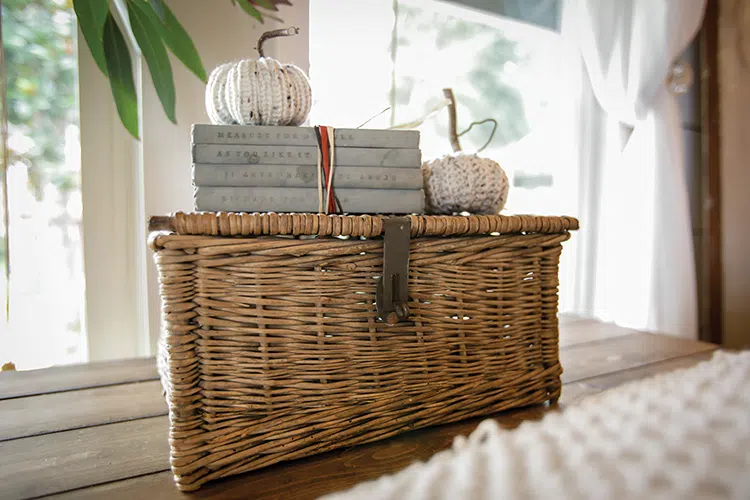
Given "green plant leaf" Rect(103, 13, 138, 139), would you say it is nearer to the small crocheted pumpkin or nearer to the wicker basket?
the wicker basket

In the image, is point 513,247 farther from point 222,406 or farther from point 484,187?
point 222,406

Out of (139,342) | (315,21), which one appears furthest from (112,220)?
(315,21)

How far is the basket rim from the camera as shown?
413mm

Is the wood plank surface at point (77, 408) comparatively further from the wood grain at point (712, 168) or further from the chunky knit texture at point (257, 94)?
the wood grain at point (712, 168)

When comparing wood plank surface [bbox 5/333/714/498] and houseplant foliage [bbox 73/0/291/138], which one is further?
houseplant foliage [bbox 73/0/291/138]

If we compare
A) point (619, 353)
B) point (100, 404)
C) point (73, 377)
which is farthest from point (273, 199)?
point (619, 353)

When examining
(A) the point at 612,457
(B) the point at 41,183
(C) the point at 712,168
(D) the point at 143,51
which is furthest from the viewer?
(C) the point at 712,168

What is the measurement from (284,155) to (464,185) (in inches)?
10.0

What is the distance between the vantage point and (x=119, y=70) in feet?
2.47

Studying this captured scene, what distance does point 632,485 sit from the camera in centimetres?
13

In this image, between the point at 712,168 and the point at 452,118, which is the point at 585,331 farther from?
the point at 712,168

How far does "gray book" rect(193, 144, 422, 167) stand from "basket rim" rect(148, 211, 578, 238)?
A: 9 cm

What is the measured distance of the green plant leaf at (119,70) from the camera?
74 centimetres

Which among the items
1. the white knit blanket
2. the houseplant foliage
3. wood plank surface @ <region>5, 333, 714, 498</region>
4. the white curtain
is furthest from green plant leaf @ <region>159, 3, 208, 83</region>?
the white curtain
